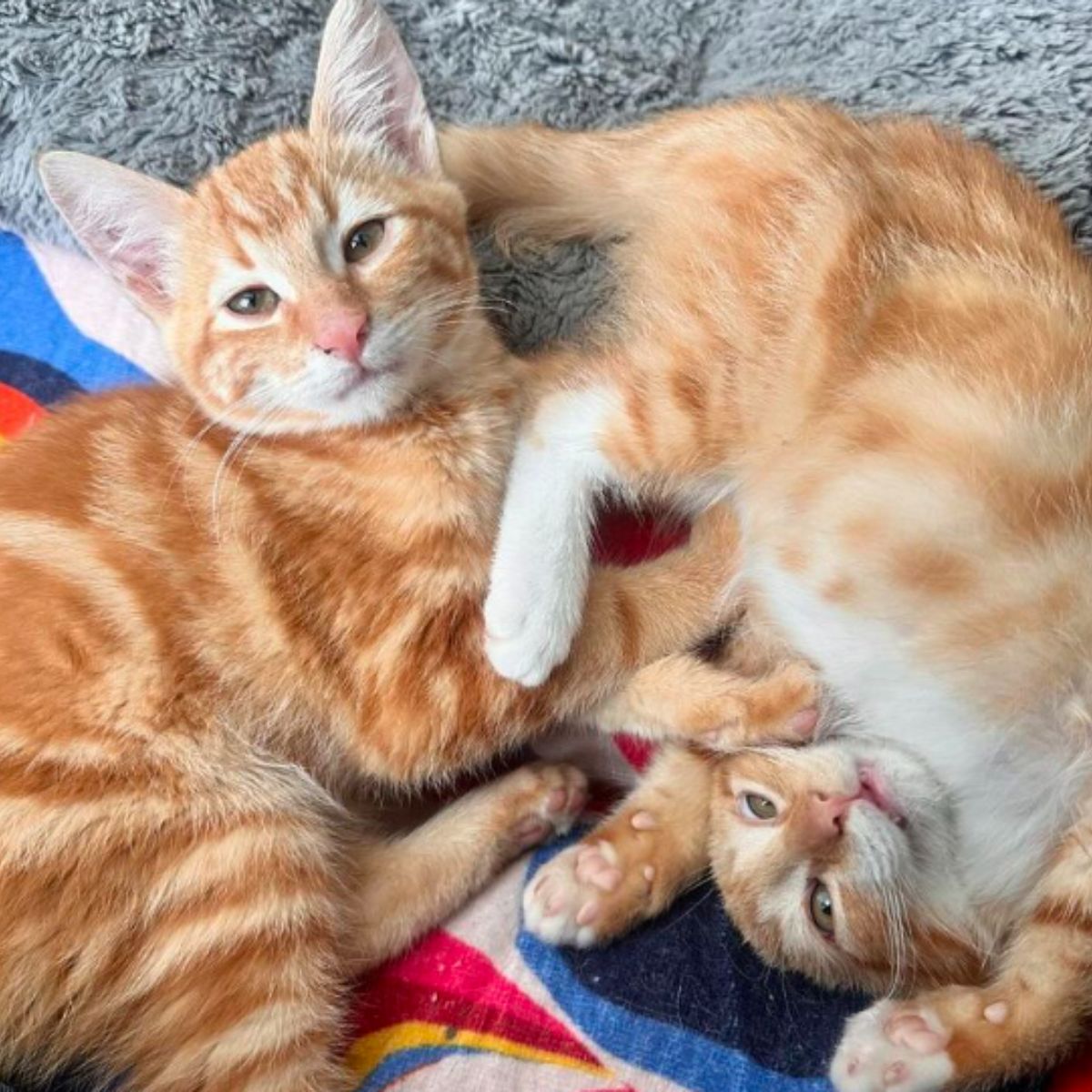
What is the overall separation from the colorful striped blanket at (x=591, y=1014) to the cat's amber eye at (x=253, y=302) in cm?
68

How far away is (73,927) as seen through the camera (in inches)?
44.4

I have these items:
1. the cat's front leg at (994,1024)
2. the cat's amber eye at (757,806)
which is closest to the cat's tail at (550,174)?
the cat's amber eye at (757,806)

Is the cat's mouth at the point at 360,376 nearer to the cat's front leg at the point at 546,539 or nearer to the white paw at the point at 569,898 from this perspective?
the cat's front leg at the point at 546,539

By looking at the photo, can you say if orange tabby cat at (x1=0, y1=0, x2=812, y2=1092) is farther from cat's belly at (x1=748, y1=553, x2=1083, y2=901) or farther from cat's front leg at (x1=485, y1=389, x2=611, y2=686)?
cat's belly at (x1=748, y1=553, x2=1083, y2=901)

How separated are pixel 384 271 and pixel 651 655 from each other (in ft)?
1.70

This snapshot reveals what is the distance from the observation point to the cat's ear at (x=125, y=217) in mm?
1254

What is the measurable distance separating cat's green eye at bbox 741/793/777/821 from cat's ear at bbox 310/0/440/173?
818 millimetres

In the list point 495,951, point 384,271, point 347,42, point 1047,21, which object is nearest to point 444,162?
point 347,42

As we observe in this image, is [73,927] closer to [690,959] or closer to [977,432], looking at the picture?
[690,959]

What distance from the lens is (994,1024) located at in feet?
3.45

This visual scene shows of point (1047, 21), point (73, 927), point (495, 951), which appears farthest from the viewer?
point (1047, 21)

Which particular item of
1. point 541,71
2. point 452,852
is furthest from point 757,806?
point 541,71

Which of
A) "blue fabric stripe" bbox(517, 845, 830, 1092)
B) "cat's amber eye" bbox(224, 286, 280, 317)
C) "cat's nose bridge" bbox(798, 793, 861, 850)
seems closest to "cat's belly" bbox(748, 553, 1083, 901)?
"cat's nose bridge" bbox(798, 793, 861, 850)

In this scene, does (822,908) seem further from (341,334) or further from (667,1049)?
(341,334)
